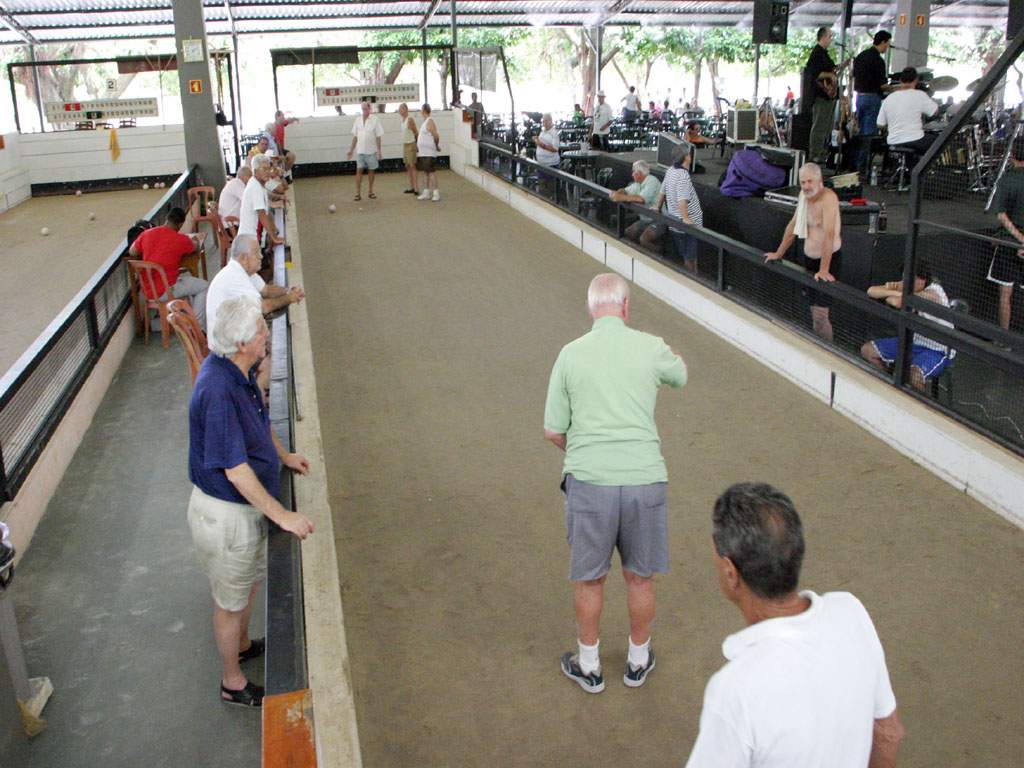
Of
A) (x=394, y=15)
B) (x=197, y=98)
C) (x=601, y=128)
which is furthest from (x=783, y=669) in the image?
(x=394, y=15)

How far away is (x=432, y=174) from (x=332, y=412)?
7.99 metres

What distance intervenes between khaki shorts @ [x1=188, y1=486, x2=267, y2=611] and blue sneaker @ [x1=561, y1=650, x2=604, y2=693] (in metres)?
1.10

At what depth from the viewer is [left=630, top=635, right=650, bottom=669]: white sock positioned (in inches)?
123

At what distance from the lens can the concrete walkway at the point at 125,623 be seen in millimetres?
3227

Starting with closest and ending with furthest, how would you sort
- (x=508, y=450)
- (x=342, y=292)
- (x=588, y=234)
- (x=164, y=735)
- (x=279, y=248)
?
(x=164, y=735) < (x=508, y=450) < (x=279, y=248) < (x=342, y=292) < (x=588, y=234)

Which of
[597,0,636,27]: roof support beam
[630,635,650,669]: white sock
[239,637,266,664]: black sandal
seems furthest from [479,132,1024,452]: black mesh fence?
[597,0,636,27]: roof support beam

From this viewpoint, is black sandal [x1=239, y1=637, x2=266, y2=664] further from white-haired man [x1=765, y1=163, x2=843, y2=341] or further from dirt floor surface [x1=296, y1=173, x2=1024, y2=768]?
white-haired man [x1=765, y1=163, x2=843, y2=341]

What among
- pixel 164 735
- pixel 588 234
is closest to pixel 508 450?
pixel 164 735

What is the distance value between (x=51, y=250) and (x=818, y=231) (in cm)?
977

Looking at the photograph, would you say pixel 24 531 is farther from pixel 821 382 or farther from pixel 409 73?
pixel 409 73

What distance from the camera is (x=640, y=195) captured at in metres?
9.00

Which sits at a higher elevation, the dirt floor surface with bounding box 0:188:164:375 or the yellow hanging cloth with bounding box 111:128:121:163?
the yellow hanging cloth with bounding box 111:128:121:163

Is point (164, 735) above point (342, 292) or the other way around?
the other way around

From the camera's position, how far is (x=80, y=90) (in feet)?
108
